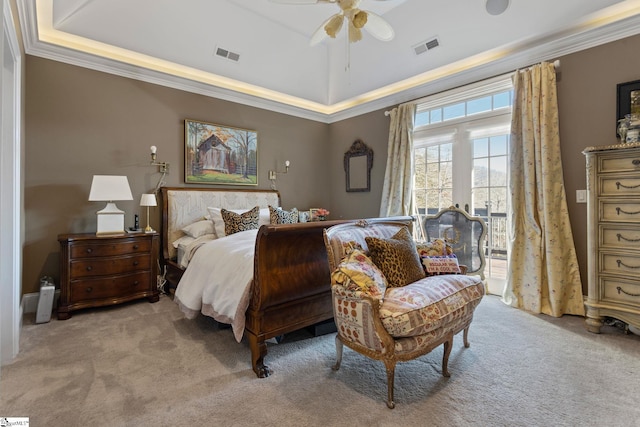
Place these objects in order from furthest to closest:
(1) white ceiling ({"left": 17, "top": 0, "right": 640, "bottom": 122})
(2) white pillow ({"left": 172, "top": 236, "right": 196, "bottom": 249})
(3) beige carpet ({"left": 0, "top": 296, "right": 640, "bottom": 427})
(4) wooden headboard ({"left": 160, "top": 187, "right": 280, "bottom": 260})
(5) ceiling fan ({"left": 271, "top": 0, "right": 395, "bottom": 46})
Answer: (4) wooden headboard ({"left": 160, "top": 187, "right": 280, "bottom": 260})
(2) white pillow ({"left": 172, "top": 236, "right": 196, "bottom": 249})
(1) white ceiling ({"left": 17, "top": 0, "right": 640, "bottom": 122})
(5) ceiling fan ({"left": 271, "top": 0, "right": 395, "bottom": 46})
(3) beige carpet ({"left": 0, "top": 296, "right": 640, "bottom": 427})

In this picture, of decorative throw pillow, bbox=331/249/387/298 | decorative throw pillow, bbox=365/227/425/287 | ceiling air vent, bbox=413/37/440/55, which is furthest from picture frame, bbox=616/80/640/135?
decorative throw pillow, bbox=331/249/387/298

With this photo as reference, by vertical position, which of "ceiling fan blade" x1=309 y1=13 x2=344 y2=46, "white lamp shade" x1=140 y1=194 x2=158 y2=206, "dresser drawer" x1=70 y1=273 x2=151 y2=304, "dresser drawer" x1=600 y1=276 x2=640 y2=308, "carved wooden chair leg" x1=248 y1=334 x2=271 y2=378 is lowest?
"carved wooden chair leg" x1=248 y1=334 x2=271 y2=378

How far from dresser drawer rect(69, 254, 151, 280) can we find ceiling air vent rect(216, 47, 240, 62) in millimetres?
2790

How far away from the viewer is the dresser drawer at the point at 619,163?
246 cm

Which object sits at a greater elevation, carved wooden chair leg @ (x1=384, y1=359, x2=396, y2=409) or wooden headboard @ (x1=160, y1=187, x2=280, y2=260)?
wooden headboard @ (x1=160, y1=187, x2=280, y2=260)

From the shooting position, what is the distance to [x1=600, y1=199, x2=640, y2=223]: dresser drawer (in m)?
2.47

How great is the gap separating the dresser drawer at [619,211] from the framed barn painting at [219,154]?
4.14m

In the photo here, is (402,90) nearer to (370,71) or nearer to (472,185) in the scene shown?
(370,71)

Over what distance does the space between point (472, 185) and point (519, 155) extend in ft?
2.25

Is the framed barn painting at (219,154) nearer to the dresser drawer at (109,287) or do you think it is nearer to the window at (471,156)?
the dresser drawer at (109,287)

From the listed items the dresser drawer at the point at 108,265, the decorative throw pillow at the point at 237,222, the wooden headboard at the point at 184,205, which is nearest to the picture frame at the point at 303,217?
the decorative throw pillow at the point at 237,222

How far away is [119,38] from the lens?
3.52 m

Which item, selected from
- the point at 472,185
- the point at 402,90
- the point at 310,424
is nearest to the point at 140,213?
the point at 310,424

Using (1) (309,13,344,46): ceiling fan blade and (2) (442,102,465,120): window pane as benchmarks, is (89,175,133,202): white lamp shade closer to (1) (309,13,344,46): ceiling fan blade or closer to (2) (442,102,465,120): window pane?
(1) (309,13,344,46): ceiling fan blade
